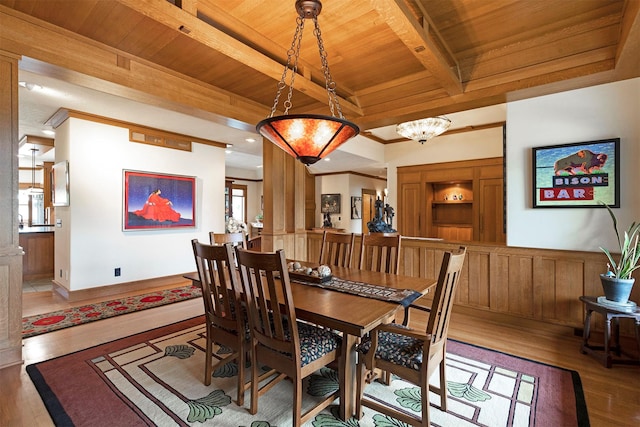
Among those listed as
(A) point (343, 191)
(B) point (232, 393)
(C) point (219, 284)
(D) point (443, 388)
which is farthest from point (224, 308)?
(A) point (343, 191)

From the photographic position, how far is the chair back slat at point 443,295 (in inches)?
64.0

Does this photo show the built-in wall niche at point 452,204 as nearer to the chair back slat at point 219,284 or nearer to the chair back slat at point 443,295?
the chair back slat at point 443,295

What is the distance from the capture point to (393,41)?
2.74 m

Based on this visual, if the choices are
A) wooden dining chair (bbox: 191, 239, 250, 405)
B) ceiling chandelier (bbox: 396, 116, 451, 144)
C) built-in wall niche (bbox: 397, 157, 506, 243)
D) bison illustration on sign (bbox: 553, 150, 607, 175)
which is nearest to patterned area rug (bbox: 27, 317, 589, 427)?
wooden dining chair (bbox: 191, 239, 250, 405)

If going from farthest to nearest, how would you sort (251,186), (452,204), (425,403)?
1. (251,186)
2. (452,204)
3. (425,403)

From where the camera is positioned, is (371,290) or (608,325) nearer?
(371,290)

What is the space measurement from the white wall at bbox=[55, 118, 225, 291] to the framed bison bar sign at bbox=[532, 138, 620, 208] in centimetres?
530

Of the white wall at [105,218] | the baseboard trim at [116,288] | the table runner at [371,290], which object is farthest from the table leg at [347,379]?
the white wall at [105,218]

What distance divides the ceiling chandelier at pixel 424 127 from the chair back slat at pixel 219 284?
3.42 meters

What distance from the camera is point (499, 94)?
309cm

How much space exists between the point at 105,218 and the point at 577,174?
600cm

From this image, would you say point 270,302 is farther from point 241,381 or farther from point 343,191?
point 343,191

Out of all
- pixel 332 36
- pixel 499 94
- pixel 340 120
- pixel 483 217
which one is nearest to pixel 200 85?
pixel 332 36

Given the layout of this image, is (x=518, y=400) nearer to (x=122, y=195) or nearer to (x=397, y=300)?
(x=397, y=300)
